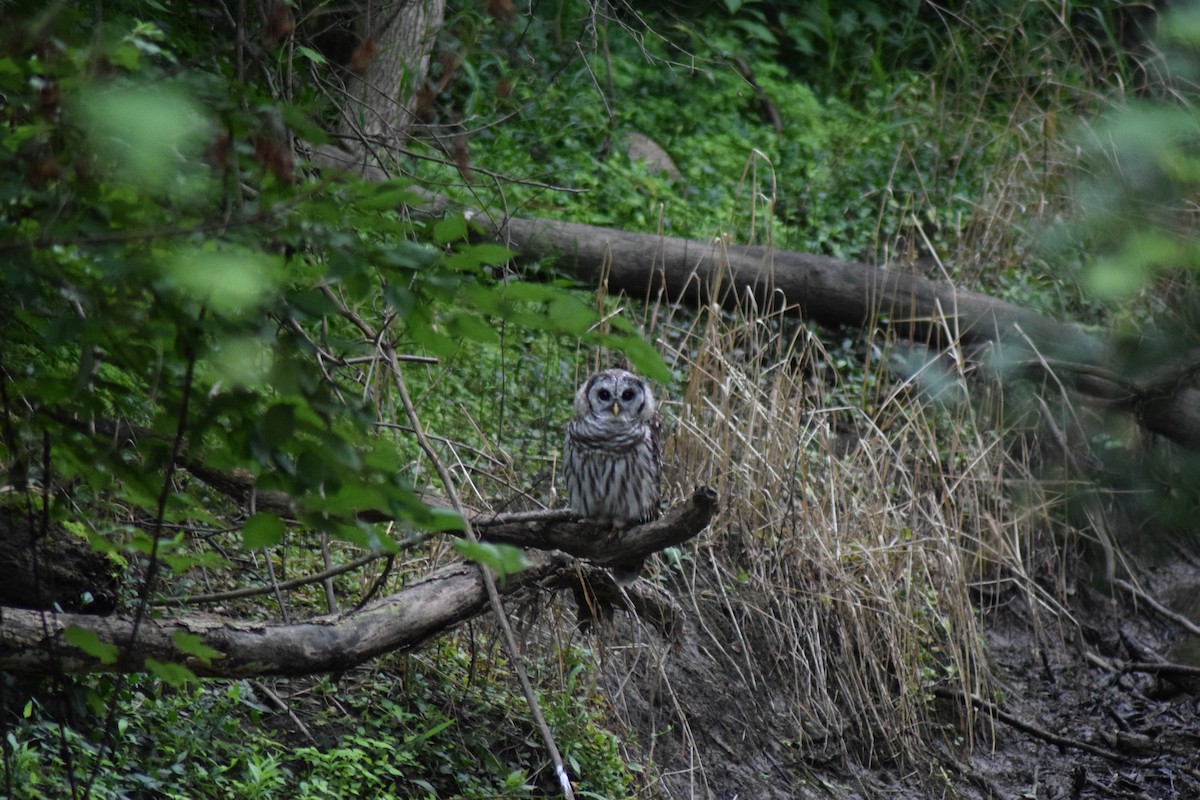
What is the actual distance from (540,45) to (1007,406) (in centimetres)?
744

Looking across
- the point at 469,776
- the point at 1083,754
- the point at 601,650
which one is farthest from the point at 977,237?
the point at 469,776

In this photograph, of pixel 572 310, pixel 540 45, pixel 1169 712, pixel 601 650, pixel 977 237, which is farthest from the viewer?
pixel 540 45

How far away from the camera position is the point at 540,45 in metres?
9.41

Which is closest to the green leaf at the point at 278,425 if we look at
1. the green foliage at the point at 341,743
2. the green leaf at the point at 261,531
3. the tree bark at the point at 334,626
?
the green leaf at the point at 261,531

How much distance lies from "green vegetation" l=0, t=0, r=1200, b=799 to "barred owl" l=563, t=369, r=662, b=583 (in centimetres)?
24

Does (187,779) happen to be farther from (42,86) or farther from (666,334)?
(666,334)

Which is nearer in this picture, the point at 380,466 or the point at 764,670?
the point at 380,466

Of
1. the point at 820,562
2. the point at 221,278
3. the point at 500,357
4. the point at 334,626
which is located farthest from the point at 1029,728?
the point at 221,278

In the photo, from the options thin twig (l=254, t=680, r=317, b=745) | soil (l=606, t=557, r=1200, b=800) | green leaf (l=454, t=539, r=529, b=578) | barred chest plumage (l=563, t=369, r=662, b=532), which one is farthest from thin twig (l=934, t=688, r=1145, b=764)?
green leaf (l=454, t=539, r=529, b=578)

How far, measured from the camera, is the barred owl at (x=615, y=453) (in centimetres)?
486

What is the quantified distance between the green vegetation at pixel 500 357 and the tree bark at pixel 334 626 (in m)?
0.16

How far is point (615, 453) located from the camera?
490 cm

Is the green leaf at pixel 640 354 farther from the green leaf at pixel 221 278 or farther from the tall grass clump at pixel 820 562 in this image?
the tall grass clump at pixel 820 562

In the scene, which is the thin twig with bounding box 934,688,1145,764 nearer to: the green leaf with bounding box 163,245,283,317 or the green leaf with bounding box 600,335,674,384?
A: the green leaf with bounding box 600,335,674,384
